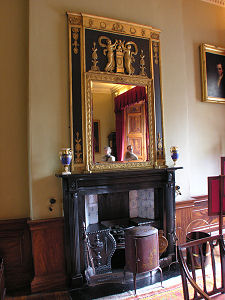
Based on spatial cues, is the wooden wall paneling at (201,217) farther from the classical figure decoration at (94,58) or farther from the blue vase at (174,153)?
the classical figure decoration at (94,58)

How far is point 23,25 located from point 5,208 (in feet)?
7.45

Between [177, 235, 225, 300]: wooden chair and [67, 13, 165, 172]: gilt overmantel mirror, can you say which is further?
[67, 13, 165, 172]: gilt overmantel mirror

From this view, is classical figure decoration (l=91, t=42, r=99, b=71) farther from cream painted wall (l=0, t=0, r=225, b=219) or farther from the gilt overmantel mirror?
cream painted wall (l=0, t=0, r=225, b=219)

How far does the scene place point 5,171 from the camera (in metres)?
2.85

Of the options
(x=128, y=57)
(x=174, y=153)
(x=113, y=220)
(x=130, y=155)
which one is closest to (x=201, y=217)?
(x=174, y=153)

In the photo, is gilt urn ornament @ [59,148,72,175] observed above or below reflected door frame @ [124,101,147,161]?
below

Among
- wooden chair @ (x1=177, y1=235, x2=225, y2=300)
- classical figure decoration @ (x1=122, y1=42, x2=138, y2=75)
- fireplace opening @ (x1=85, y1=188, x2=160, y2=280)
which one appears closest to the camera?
wooden chair @ (x1=177, y1=235, x2=225, y2=300)

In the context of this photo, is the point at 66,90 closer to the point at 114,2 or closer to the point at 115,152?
the point at 115,152

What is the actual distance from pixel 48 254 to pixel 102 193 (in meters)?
0.95

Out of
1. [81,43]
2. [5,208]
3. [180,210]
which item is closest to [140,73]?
[81,43]

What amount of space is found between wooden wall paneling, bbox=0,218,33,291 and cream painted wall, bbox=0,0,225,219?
0.17m

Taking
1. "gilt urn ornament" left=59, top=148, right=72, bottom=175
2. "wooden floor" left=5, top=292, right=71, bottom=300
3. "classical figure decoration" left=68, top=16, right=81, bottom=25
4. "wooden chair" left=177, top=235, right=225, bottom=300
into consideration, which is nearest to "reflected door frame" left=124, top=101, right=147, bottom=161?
"gilt urn ornament" left=59, top=148, right=72, bottom=175

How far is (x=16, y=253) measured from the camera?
2830 millimetres

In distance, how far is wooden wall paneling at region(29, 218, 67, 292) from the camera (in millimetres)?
2725
